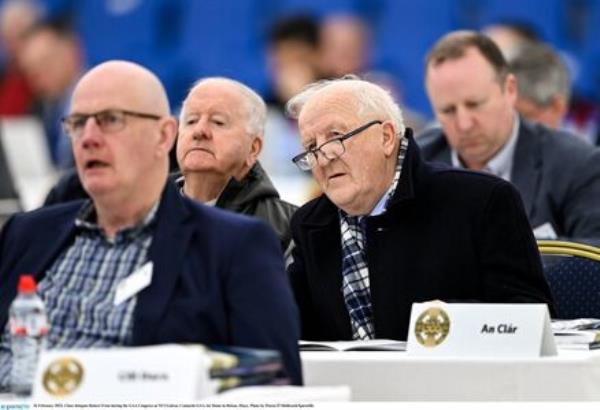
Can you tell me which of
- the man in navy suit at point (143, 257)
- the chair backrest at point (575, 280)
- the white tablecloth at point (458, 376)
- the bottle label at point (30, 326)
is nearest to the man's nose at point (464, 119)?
the chair backrest at point (575, 280)

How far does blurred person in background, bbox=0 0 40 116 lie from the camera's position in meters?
11.9

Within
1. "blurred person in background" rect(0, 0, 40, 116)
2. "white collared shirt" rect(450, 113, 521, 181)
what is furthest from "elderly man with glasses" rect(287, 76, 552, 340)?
"blurred person in background" rect(0, 0, 40, 116)

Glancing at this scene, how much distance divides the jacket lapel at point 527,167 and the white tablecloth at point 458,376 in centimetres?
252

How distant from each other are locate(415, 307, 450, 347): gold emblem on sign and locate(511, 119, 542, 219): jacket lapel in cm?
252

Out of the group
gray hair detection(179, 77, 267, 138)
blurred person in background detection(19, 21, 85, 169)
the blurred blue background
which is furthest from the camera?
blurred person in background detection(19, 21, 85, 169)

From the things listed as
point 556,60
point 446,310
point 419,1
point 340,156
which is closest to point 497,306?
point 446,310

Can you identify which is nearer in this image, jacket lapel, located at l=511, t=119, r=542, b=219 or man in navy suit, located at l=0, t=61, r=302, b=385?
man in navy suit, located at l=0, t=61, r=302, b=385

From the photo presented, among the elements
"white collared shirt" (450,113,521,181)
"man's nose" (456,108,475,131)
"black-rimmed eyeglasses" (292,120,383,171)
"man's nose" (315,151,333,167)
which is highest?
"man's nose" (456,108,475,131)

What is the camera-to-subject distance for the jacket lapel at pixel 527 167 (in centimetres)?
711

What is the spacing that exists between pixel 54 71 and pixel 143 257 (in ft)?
25.6

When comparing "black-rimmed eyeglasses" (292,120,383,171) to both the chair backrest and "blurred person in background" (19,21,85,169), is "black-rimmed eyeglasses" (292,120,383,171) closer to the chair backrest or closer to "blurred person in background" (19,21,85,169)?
the chair backrest

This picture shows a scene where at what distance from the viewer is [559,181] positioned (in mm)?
7086

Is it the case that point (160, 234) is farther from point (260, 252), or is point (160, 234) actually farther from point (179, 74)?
point (179, 74)

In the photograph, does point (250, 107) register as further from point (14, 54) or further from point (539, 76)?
point (14, 54)
